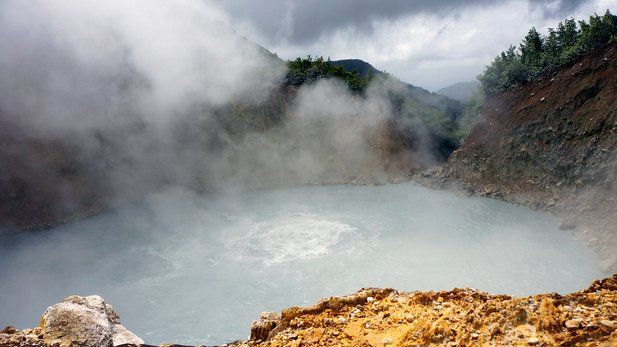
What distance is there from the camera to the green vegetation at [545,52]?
816 inches

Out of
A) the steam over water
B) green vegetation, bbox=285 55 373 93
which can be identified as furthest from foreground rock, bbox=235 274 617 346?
green vegetation, bbox=285 55 373 93

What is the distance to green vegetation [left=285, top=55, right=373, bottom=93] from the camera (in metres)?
30.9

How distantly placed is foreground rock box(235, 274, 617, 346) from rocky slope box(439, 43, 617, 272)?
34.1 feet

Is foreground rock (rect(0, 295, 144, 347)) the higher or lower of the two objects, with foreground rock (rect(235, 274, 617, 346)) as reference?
higher

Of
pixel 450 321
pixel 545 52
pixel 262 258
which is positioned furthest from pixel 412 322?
pixel 545 52

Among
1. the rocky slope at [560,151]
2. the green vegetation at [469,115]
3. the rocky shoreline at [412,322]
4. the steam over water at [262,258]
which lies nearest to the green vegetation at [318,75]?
the green vegetation at [469,115]

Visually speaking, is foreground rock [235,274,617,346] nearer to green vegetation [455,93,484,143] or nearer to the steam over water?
the steam over water

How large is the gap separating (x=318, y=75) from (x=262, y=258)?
1954 centimetres

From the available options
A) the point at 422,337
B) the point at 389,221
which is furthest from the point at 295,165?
the point at 422,337

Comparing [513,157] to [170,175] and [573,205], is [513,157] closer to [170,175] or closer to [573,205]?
[573,205]

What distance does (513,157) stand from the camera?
2164 centimetres

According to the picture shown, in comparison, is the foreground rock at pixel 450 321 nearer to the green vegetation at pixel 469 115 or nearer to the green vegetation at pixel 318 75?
the green vegetation at pixel 469 115

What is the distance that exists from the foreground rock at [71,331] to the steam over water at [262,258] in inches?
179

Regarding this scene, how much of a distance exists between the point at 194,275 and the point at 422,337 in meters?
11.4
